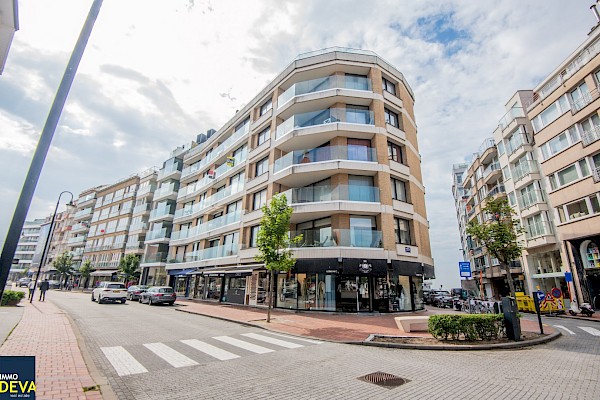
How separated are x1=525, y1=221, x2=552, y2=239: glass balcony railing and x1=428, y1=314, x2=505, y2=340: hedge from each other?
73.3ft

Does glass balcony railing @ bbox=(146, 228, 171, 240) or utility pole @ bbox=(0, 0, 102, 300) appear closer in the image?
utility pole @ bbox=(0, 0, 102, 300)

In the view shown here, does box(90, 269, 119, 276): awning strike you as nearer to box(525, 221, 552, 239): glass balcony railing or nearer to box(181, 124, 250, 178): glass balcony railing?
box(181, 124, 250, 178): glass balcony railing

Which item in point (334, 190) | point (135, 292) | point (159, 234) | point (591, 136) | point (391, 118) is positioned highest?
point (391, 118)

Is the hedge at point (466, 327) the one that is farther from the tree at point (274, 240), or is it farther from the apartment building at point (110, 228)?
the apartment building at point (110, 228)

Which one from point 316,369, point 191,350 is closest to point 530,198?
point 316,369

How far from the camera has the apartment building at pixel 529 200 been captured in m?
27.3

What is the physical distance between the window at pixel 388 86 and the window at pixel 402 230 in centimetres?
1082

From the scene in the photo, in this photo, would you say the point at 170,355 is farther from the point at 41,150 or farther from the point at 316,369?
the point at 41,150

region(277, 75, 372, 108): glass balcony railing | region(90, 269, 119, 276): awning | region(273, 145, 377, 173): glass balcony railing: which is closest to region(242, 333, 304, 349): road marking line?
region(273, 145, 377, 173): glass balcony railing

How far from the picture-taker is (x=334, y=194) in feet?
63.7

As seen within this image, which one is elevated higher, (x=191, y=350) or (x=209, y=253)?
(x=209, y=253)

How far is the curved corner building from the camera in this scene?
60.4 feet

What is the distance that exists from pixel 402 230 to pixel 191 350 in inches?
646

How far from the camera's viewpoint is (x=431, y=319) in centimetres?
993
